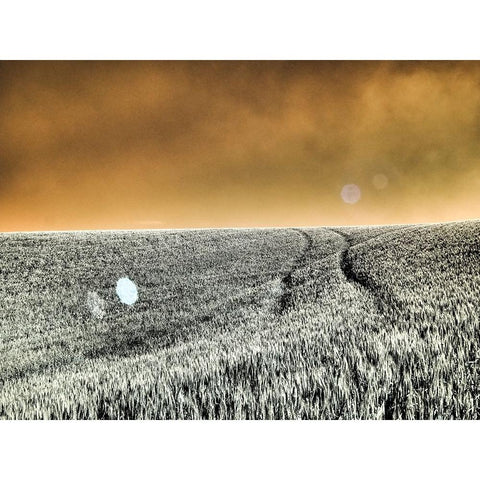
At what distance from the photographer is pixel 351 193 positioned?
538 cm

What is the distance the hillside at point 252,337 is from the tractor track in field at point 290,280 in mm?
67

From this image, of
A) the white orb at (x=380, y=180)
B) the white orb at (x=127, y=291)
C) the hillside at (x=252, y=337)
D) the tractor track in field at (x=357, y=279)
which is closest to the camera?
the hillside at (x=252, y=337)

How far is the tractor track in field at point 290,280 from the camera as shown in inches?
247

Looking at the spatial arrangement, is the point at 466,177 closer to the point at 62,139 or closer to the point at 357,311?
the point at 357,311

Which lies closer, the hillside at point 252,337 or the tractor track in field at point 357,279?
the hillside at point 252,337

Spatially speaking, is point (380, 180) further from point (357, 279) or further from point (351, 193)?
point (357, 279)

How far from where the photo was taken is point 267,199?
5.75 m

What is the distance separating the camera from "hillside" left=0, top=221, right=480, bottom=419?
3525 millimetres

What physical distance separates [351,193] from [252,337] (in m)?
2.10

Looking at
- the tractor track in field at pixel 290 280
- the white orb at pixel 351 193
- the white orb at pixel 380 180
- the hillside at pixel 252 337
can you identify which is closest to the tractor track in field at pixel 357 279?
the hillside at pixel 252 337

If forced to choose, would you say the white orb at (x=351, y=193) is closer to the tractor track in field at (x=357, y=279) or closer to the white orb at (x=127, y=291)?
the tractor track in field at (x=357, y=279)

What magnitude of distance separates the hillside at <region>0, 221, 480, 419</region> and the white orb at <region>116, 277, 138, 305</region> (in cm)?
15

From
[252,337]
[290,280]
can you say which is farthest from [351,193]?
[290,280]
